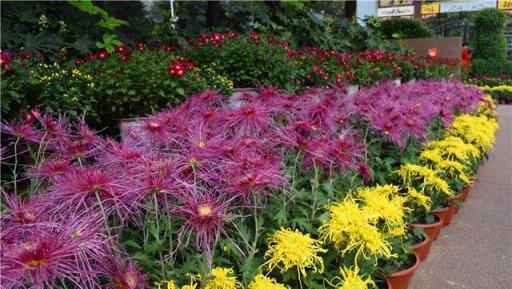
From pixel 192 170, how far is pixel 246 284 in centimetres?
47

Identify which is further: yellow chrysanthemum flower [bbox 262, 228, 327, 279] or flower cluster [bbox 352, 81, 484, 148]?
flower cluster [bbox 352, 81, 484, 148]

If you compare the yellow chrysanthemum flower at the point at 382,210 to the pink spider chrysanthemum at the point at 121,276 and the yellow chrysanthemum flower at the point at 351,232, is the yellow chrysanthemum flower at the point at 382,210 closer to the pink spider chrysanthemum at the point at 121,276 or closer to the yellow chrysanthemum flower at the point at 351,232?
the yellow chrysanthemum flower at the point at 351,232

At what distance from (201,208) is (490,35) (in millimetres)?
21247

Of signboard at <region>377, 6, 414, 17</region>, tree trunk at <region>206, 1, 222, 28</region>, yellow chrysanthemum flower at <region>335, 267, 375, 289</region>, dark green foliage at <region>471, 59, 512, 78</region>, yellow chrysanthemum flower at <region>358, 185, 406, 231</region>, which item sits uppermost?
tree trunk at <region>206, 1, 222, 28</region>

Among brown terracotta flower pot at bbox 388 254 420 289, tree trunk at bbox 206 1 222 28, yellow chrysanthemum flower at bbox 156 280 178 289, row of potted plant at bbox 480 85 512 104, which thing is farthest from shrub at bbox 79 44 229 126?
row of potted plant at bbox 480 85 512 104

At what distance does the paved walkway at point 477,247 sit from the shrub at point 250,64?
215 centimetres

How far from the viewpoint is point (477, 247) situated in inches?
152

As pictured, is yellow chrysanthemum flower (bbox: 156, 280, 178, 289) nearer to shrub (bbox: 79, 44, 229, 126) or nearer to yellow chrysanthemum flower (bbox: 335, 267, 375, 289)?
yellow chrysanthemum flower (bbox: 335, 267, 375, 289)

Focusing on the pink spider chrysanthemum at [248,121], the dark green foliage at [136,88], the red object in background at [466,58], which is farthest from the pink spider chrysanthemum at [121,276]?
the red object in background at [466,58]

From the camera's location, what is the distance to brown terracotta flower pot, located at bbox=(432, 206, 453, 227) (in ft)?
12.8

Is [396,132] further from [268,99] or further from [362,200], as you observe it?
[268,99]

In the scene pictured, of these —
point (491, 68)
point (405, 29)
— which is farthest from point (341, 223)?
point (491, 68)

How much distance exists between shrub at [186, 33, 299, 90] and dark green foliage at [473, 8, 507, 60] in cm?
1683

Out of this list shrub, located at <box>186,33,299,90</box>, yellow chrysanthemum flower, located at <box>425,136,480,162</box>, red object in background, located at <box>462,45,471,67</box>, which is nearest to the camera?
yellow chrysanthemum flower, located at <box>425,136,480,162</box>
